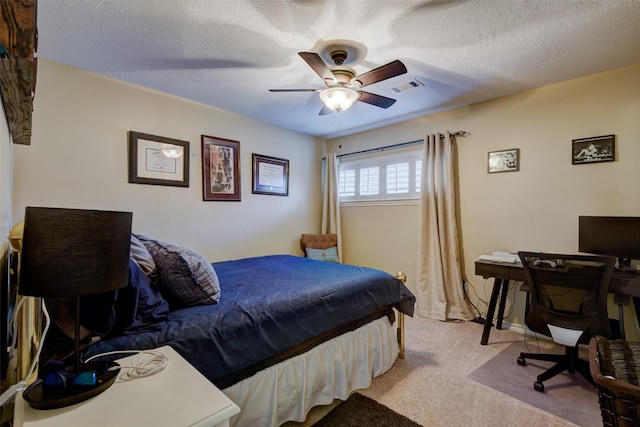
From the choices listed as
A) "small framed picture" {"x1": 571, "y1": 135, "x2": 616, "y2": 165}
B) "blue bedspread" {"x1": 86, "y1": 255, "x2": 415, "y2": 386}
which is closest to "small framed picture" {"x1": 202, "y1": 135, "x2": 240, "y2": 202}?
"blue bedspread" {"x1": 86, "y1": 255, "x2": 415, "y2": 386}

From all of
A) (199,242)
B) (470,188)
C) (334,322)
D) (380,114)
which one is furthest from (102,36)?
(470,188)

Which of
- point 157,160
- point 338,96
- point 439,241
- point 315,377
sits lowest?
point 315,377

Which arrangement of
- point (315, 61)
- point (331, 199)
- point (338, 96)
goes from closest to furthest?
point (315, 61), point (338, 96), point (331, 199)

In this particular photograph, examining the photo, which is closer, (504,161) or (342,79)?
(342,79)

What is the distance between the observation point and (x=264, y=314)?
1537 mm

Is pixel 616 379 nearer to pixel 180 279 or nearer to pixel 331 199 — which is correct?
pixel 180 279

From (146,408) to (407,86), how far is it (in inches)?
118

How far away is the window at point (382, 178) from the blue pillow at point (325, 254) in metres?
0.84

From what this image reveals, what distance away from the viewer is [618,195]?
246 cm

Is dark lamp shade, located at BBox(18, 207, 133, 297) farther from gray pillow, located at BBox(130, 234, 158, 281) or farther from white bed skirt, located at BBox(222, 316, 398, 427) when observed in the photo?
white bed skirt, located at BBox(222, 316, 398, 427)

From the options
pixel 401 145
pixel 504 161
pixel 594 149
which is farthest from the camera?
pixel 401 145

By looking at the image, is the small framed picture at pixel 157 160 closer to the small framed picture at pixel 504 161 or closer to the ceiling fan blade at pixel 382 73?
the ceiling fan blade at pixel 382 73

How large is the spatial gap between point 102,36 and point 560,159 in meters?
3.92

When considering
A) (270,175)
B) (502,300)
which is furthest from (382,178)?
(502,300)
